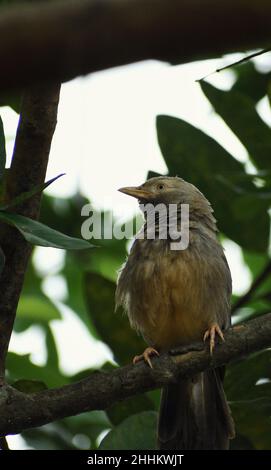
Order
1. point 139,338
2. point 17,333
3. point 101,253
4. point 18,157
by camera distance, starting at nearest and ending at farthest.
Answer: point 18,157 → point 139,338 → point 17,333 → point 101,253

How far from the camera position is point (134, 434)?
10.5 feet

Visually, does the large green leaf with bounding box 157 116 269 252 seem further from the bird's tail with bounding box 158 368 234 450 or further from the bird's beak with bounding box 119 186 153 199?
the bird's tail with bounding box 158 368 234 450

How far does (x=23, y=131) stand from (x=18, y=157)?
110 mm

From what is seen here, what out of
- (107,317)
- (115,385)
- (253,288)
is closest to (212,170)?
(253,288)

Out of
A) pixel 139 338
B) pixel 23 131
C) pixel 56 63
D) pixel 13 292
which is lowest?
pixel 56 63

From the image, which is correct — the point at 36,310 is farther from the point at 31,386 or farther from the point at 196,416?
the point at 31,386

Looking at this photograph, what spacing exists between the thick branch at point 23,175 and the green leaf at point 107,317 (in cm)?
92

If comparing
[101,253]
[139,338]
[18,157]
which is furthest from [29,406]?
[101,253]

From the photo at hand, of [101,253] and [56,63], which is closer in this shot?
[56,63]

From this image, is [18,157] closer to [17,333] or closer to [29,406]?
[29,406]

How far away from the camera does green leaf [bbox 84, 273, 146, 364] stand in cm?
373

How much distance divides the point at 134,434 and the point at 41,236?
1319mm

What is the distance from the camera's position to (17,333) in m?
4.66

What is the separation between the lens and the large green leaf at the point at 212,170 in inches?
161
